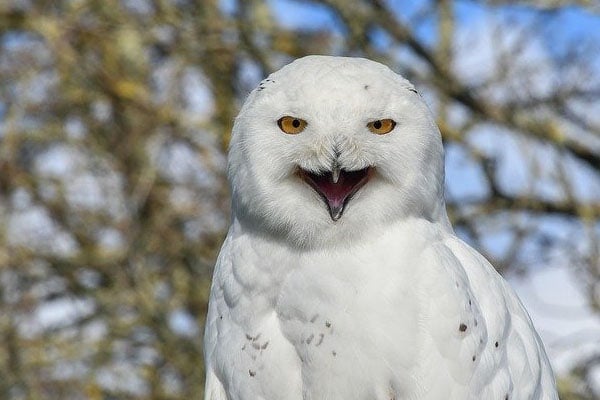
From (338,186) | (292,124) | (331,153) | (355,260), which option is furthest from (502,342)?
(292,124)

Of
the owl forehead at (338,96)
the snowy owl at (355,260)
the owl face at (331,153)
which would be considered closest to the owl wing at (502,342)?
the snowy owl at (355,260)

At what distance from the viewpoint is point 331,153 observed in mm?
3447

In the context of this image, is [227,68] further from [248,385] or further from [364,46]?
[248,385]

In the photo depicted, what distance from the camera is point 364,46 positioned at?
7.88 metres

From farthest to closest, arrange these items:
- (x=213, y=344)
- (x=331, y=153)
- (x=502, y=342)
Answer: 1. (x=213, y=344)
2. (x=502, y=342)
3. (x=331, y=153)

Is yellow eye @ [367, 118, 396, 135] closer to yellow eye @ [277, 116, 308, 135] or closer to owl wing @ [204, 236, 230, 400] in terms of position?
yellow eye @ [277, 116, 308, 135]

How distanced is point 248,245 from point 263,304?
20 cm

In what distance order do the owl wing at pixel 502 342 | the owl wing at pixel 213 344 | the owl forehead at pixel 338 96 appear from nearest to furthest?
the owl forehead at pixel 338 96
the owl wing at pixel 502 342
the owl wing at pixel 213 344

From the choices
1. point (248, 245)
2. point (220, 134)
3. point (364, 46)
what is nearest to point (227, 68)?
point (220, 134)

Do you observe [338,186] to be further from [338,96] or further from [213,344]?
[213,344]

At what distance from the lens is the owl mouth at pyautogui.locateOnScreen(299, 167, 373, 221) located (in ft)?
11.8

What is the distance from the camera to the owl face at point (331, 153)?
352 cm

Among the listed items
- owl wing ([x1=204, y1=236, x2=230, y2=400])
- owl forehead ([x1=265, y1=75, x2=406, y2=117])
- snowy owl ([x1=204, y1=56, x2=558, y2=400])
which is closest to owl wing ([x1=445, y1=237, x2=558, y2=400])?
snowy owl ([x1=204, y1=56, x2=558, y2=400])

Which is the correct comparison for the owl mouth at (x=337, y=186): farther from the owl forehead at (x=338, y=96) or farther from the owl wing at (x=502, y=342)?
the owl wing at (x=502, y=342)
